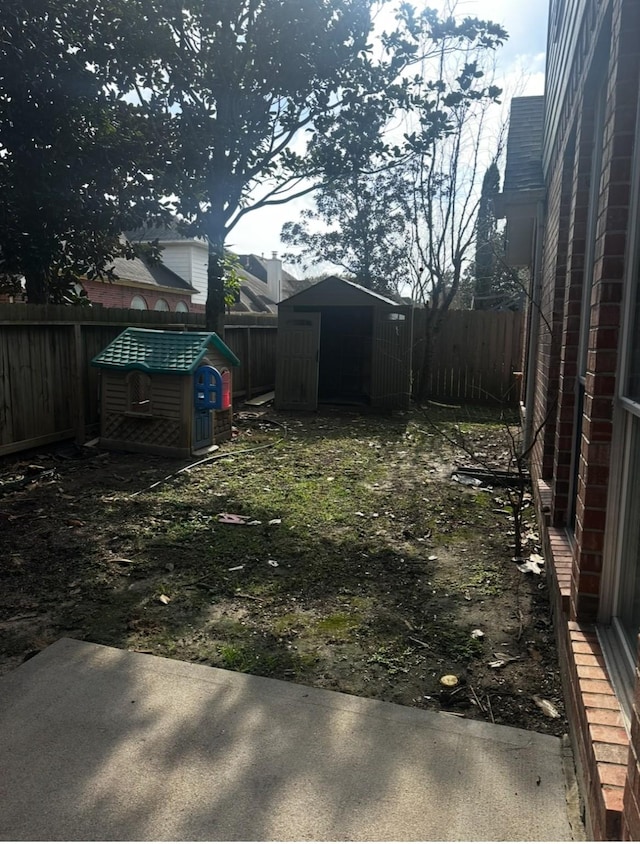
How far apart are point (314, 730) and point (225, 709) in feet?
1.38

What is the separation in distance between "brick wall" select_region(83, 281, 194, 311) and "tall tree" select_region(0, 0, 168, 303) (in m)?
12.2

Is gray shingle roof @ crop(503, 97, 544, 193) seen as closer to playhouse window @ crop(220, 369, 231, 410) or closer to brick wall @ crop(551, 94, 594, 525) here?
brick wall @ crop(551, 94, 594, 525)

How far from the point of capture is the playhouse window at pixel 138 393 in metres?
7.86

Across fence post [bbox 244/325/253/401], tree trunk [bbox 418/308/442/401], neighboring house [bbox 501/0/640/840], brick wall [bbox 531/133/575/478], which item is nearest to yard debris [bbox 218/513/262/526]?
brick wall [bbox 531/133/575/478]

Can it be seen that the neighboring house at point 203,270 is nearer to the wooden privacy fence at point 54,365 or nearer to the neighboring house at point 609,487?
the wooden privacy fence at point 54,365

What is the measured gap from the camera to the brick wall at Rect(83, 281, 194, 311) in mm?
22188

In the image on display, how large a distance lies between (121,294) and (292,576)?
851 inches

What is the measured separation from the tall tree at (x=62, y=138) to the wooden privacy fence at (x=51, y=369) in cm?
125

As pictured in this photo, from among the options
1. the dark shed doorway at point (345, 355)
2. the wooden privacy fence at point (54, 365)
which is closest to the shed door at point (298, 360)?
the wooden privacy fence at point (54, 365)

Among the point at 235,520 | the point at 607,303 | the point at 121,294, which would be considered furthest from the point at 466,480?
the point at 121,294

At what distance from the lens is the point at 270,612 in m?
3.73

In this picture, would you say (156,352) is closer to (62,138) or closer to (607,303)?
(62,138)

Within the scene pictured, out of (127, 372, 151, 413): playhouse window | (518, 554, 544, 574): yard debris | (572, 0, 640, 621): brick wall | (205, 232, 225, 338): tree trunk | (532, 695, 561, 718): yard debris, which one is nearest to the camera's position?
(572, 0, 640, 621): brick wall

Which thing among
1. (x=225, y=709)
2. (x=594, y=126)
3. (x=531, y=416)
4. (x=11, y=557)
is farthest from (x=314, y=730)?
(x=531, y=416)
